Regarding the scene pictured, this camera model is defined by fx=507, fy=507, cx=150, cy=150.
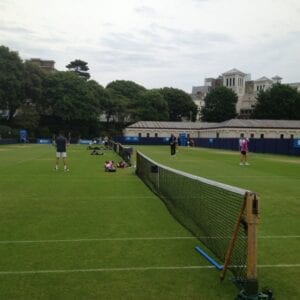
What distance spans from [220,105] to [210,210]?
4731 inches

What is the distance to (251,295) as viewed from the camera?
550 cm

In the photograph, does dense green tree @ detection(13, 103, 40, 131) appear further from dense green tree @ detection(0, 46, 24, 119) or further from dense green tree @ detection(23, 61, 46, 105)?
dense green tree @ detection(0, 46, 24, 119)

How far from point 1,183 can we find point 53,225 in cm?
904

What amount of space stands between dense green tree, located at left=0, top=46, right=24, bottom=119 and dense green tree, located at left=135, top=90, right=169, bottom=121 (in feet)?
113

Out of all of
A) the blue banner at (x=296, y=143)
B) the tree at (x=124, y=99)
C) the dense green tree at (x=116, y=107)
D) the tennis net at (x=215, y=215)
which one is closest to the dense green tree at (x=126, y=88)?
the tree at (x=124, y=99)

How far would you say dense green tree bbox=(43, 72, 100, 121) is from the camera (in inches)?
4011

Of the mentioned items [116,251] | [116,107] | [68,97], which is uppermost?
[68,97]

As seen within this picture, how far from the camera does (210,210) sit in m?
8.93

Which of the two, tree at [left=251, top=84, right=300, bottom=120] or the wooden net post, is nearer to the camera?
the wooden net post

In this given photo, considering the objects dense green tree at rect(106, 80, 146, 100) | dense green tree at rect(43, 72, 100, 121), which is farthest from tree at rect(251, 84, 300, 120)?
dense green tree at rect(43, 72, 100, 121)

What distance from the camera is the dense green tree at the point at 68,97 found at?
10188cm

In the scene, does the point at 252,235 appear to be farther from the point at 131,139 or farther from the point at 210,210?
the point at 131,139

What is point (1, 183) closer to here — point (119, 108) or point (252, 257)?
point (252, 257)

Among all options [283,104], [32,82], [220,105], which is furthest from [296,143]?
[220,105]
